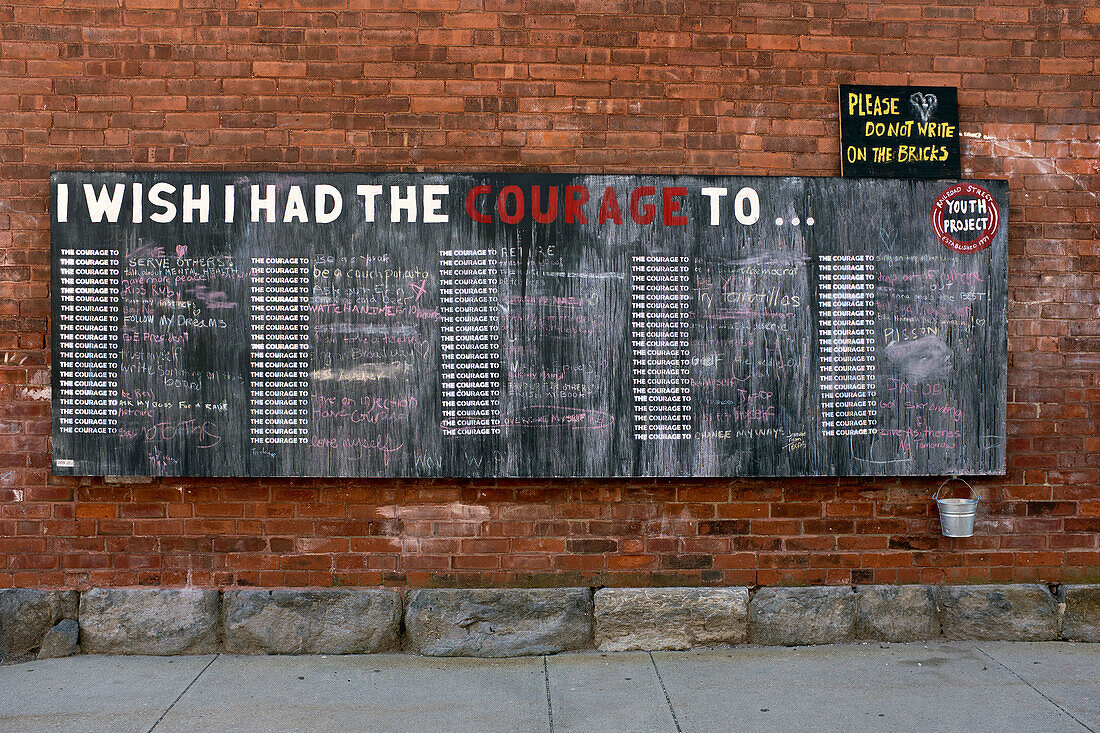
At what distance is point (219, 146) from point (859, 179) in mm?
4307

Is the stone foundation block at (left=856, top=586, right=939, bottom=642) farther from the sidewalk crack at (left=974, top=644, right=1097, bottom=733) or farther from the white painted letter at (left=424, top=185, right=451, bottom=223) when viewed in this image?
the white painted letter at (left=424, top=185, right=451, bottom=223)

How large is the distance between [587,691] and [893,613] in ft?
7.25

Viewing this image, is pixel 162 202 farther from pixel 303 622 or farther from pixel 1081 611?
pixel 1081 611

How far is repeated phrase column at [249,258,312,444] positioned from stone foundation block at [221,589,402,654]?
1.05 m

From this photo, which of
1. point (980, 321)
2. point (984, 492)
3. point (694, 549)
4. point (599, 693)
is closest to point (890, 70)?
point (980, 321)

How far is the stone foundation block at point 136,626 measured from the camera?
498 centimetres

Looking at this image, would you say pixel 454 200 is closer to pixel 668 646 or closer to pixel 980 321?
pixel 668 646

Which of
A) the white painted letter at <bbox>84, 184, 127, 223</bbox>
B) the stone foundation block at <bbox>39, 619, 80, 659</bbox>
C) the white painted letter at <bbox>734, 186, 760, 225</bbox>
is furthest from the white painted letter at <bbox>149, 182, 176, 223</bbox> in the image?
the white painted letter at <bbox>734, 186, 760, 225</bbox>

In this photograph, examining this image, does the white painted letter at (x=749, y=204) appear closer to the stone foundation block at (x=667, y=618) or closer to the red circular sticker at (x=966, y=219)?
the red circular sticker at (x=966, y=219)

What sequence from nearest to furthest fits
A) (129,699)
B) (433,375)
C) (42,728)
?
(42,728), (129,699), (433,375)

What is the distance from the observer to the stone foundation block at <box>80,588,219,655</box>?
4980mm

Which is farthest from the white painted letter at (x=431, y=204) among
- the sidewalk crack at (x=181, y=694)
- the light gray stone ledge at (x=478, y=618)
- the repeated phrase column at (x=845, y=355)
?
the sidewalk crack at (x=181, y=694)

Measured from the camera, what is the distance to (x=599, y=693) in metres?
4.45

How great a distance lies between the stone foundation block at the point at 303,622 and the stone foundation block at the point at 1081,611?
15.0ft
